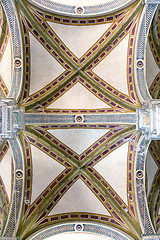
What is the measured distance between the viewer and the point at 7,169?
1370 cm

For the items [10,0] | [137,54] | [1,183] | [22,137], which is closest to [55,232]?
[1,183]

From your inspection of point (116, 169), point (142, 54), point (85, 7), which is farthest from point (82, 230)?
point (85, 7)

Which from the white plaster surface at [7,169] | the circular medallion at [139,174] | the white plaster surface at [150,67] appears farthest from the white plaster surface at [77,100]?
the circular medallion at [139,174]

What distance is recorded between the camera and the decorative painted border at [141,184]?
42.9 feet

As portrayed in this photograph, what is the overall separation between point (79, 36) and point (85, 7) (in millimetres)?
998

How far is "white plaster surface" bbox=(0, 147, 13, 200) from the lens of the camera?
13.6 m

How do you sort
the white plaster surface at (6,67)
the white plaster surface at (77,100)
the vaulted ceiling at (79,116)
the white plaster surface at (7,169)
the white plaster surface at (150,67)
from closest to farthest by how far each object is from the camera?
the vaulted ceiling at (79,116)
the white plaster surface at (6,67)
the white plaster surface at (7,169)
the white plaster surface at (77,100)
the white plaster surface at (150,67)

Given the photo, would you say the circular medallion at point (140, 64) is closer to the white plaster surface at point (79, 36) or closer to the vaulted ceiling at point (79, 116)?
the vaulted ceiling at point (79, 116)

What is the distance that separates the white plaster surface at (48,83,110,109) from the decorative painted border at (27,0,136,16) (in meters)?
2.48

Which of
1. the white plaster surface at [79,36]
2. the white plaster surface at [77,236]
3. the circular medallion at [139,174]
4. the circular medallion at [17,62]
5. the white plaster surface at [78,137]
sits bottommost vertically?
the white plaster surface at [77,236]

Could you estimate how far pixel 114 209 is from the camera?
45.0 ft

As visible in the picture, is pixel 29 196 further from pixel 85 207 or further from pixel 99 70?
pixel 99 70

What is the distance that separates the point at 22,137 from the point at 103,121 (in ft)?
9.06

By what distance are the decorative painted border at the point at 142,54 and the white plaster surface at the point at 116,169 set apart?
6.13 ft
